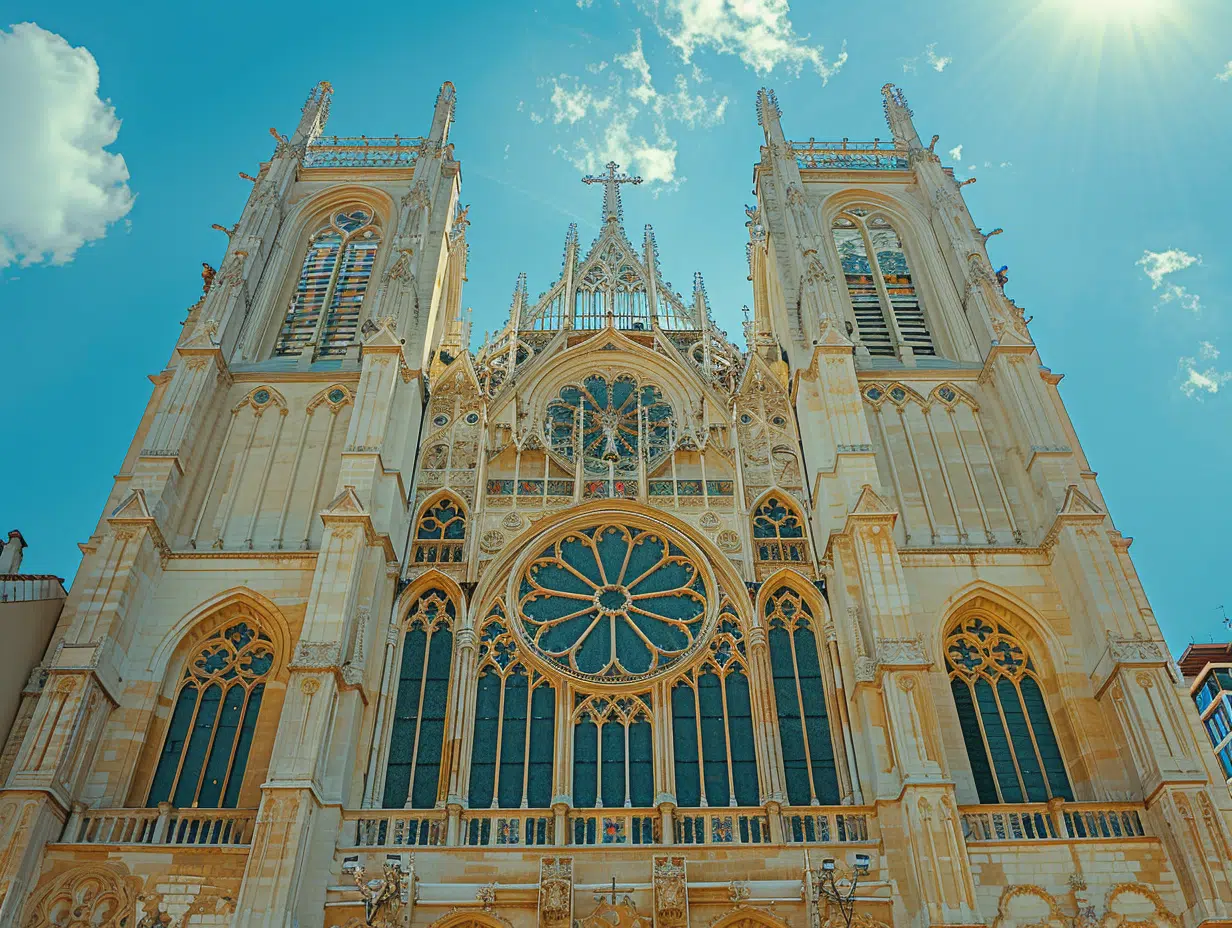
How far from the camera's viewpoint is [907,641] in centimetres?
1847

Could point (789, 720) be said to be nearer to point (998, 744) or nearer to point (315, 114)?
point (998, 744)

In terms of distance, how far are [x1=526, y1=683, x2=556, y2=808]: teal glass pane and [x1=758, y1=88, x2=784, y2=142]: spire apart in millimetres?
18447

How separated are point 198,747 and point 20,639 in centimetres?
337

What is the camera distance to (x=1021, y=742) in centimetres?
1928

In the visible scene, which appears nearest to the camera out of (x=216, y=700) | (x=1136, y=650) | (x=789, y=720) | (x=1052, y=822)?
(x=1052, y=822)

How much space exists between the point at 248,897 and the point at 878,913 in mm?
8827

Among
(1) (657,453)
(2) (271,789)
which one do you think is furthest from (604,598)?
(2) (271,789)

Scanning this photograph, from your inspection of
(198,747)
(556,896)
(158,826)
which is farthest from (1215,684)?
(158,826)

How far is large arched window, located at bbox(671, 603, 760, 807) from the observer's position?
18.8 meters

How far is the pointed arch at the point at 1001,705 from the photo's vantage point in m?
18.8

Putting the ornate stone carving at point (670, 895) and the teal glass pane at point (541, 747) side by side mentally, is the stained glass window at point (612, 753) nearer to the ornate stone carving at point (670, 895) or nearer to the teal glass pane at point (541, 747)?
the teal glass pane at point (541, 747)

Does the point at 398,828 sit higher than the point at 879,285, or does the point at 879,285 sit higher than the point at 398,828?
the point at 879,285

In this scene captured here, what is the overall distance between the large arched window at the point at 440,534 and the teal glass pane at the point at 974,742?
953 centimetres

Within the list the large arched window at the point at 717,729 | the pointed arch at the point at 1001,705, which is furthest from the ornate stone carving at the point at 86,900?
the pointed arch at the point at 1001,705
